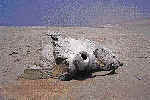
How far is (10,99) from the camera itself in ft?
27.7

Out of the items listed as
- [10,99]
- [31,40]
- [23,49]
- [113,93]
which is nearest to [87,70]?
[113,93]

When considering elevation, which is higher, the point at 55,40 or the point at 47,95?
the point at 55,40

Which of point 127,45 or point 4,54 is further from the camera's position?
point 127,45

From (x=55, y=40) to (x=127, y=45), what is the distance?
4.82 meters

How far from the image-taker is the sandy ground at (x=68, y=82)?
882 centimetres

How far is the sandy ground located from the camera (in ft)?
28.9

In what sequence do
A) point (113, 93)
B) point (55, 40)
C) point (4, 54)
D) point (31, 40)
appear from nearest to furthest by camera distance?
point (113, 93), point (55, 40), point (4, 54), point (31, 40)

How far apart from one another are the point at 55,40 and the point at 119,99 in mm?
4363

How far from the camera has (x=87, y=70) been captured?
33.8 ft

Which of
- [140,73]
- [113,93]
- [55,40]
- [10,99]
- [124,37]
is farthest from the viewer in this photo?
[124,37]

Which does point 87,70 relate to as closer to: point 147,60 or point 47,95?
point 47,95

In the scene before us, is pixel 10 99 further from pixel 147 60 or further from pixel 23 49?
pixel 147 60

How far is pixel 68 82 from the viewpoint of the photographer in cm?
981

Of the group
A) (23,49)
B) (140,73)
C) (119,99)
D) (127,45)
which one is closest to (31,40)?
(23,49)
